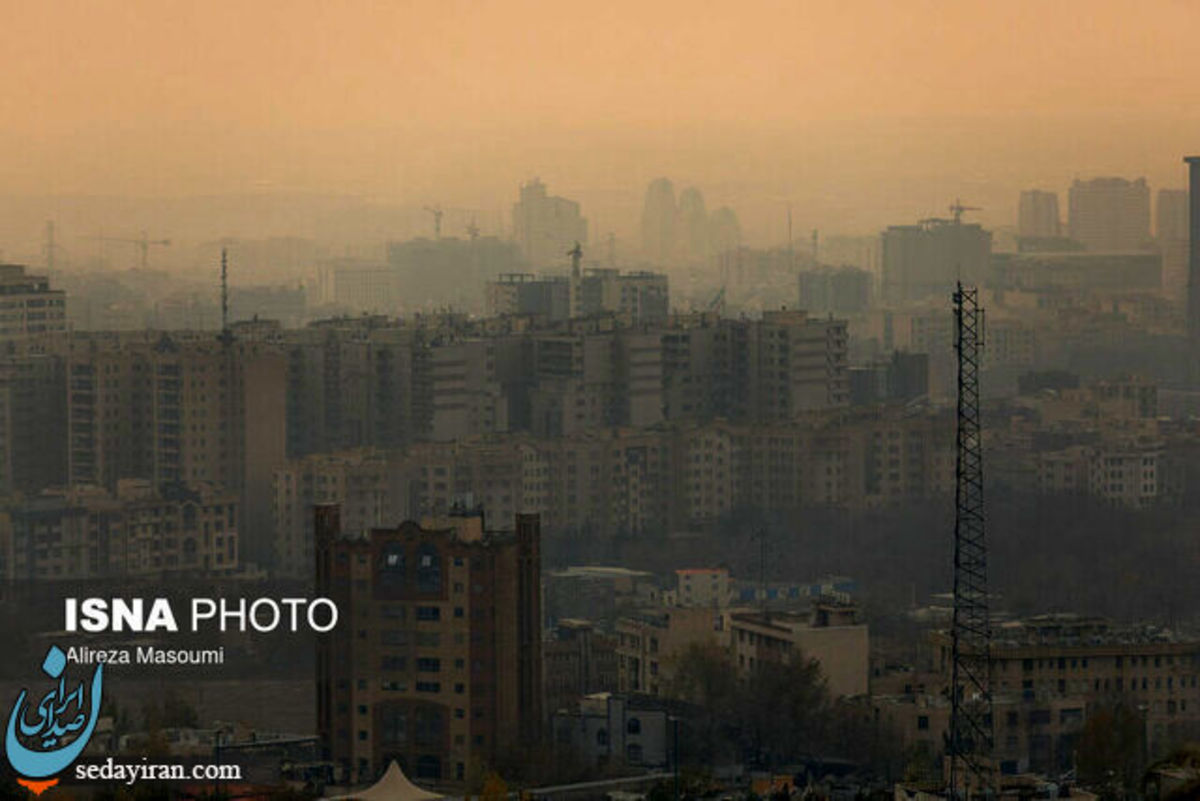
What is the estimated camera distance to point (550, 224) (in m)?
30.5

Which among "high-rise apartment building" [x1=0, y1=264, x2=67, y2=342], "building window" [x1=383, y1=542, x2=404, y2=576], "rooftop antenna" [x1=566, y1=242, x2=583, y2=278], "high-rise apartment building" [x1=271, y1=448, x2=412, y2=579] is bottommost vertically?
"high-rise apartment building" [x1=271, y1=448, x2=412, y2=579]

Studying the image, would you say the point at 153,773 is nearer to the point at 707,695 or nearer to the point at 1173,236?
the point at 707,695

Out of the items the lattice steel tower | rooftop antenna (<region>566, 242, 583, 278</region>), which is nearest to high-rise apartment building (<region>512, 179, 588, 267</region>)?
rooftop antenna (<region>566, 242, 583, 278</region>)

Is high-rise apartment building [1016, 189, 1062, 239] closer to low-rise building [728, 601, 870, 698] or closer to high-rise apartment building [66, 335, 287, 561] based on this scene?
high-rise apartment building [66, 335, 287, 561]

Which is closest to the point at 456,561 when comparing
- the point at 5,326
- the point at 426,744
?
the point at 426,744

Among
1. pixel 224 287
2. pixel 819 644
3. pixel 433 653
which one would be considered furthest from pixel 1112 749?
pixel 224 287

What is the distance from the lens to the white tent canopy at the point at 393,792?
10758 mm

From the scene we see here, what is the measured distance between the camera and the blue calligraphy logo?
11383 millimetres

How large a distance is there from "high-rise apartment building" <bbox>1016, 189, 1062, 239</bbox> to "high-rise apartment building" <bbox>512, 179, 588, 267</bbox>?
3.26 m

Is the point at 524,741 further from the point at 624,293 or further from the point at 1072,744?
the point at 624,293

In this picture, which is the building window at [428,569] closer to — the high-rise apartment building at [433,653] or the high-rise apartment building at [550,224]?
the high-rise apartment building at [433,653]

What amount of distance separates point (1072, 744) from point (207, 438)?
10.8 m

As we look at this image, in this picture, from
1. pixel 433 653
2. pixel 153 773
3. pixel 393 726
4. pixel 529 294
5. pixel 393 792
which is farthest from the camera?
pixel 529 294

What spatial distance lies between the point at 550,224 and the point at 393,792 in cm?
1974
